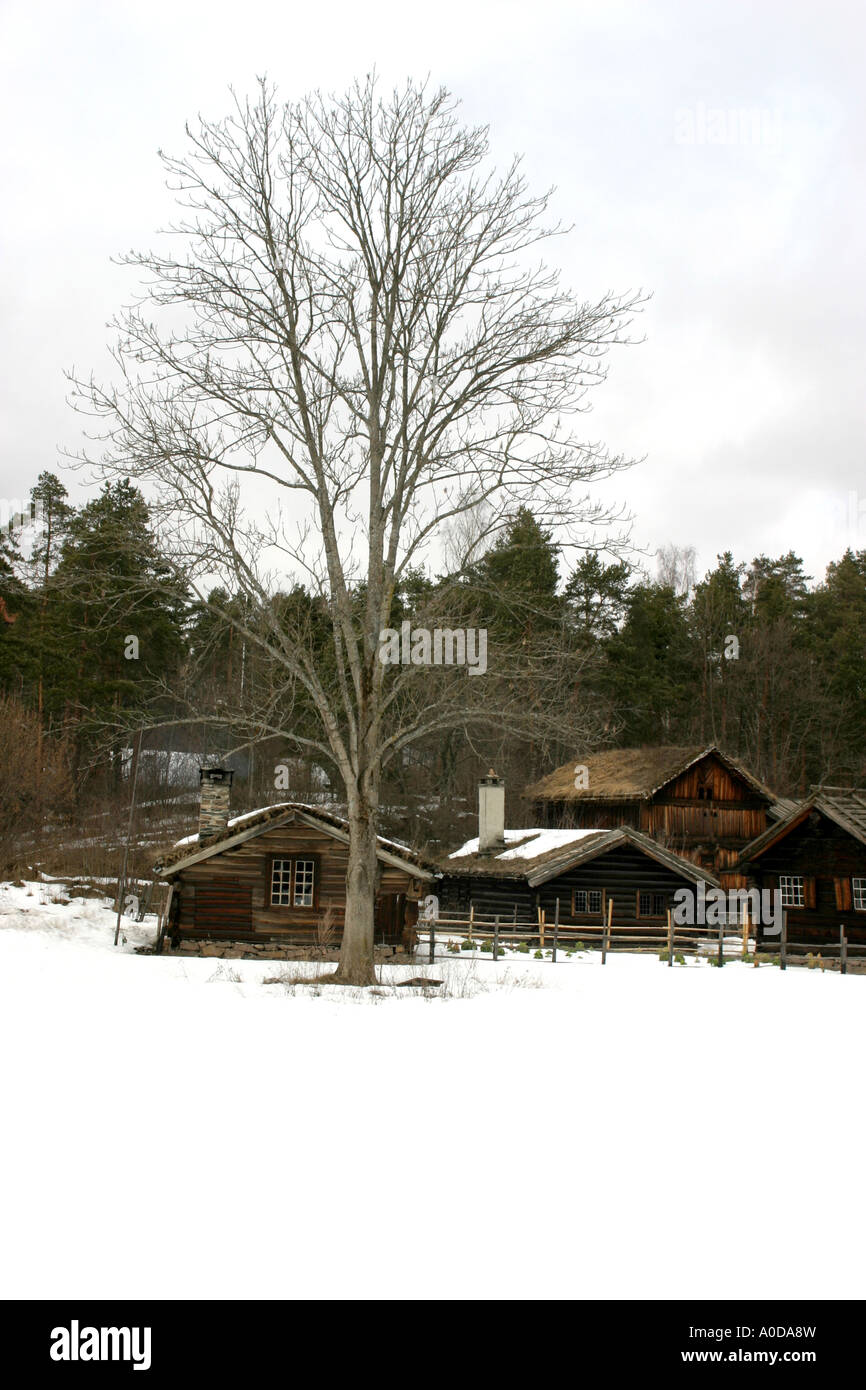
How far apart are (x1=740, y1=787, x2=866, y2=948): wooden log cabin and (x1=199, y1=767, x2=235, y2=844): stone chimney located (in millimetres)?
16549

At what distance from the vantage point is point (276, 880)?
2952 centimetres

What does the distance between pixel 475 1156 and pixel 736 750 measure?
182 feet

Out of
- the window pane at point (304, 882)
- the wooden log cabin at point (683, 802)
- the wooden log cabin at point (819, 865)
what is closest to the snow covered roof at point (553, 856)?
the wooden log cabin at point (819, 865)

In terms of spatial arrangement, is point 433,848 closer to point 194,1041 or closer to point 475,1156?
point 194,1041

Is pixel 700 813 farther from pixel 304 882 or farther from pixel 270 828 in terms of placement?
pixel 270 828

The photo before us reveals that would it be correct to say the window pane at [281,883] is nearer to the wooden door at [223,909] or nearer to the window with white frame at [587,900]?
the wooden door at [223,909]

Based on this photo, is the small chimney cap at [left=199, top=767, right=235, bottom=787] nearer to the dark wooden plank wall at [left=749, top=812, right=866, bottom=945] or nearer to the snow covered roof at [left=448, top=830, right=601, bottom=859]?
the snow covered roof at [left=448, top=830, right=601, bottom=859]

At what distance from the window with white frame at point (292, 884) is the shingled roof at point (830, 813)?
1457 cm

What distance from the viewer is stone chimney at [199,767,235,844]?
99.3ft

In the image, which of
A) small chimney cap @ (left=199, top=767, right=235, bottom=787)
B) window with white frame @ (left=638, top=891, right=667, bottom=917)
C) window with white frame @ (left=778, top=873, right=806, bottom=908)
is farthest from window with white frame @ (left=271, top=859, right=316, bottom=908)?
window with white frame @ (left=778, top=873, right=806, bottom=908)

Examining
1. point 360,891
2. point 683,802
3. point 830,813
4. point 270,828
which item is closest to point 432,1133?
point 360,891

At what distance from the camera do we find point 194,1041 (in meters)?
13.3

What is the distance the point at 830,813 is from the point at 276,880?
54.4ft

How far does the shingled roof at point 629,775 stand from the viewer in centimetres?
4488
